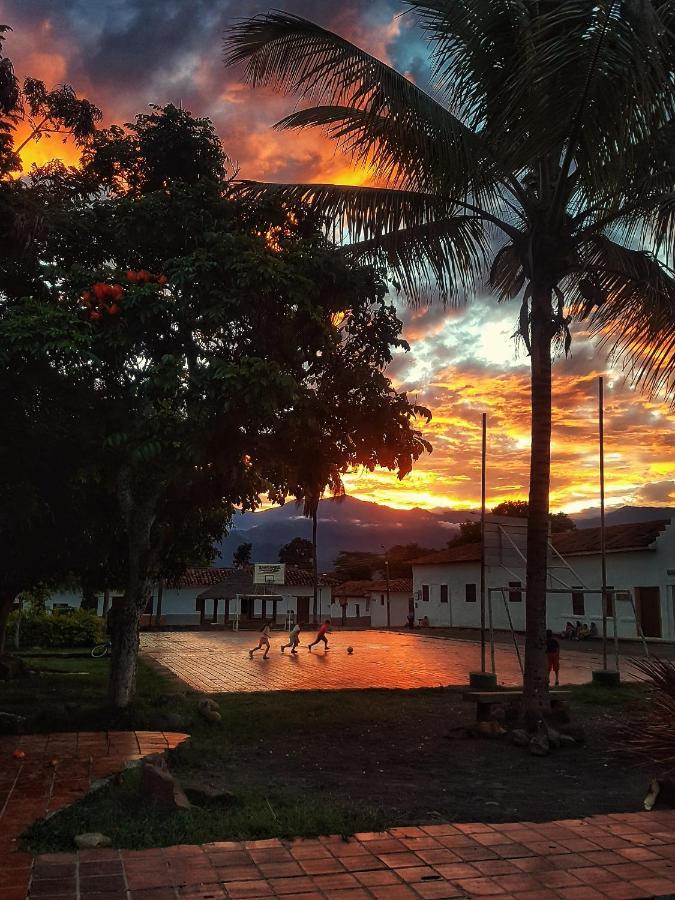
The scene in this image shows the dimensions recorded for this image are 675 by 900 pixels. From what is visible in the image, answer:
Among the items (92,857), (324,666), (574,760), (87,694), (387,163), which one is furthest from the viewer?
(324,666)

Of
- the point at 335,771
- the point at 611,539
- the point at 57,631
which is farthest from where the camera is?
the point at 611,539

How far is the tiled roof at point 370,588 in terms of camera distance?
6231 cm

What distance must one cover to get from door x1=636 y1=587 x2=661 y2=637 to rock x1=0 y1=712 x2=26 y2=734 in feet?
89.3

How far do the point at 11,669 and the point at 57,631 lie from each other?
14011 mm

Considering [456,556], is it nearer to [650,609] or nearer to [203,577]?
[650,609]

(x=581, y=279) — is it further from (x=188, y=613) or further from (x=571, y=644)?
(x=188, y=613)

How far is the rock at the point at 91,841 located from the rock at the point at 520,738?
5607 mm

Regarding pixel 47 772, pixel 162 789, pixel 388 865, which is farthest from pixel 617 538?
pixel 388 865

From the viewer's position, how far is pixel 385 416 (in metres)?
10.0

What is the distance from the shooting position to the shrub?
30.2 m

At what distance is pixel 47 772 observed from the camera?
7000 millimetres

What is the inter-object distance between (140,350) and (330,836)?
269 inches

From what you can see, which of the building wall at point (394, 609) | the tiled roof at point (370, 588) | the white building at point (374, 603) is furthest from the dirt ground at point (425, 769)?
the tiled roof at point (370, 588)

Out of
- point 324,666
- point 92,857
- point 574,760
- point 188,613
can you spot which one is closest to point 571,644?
point 324,666
